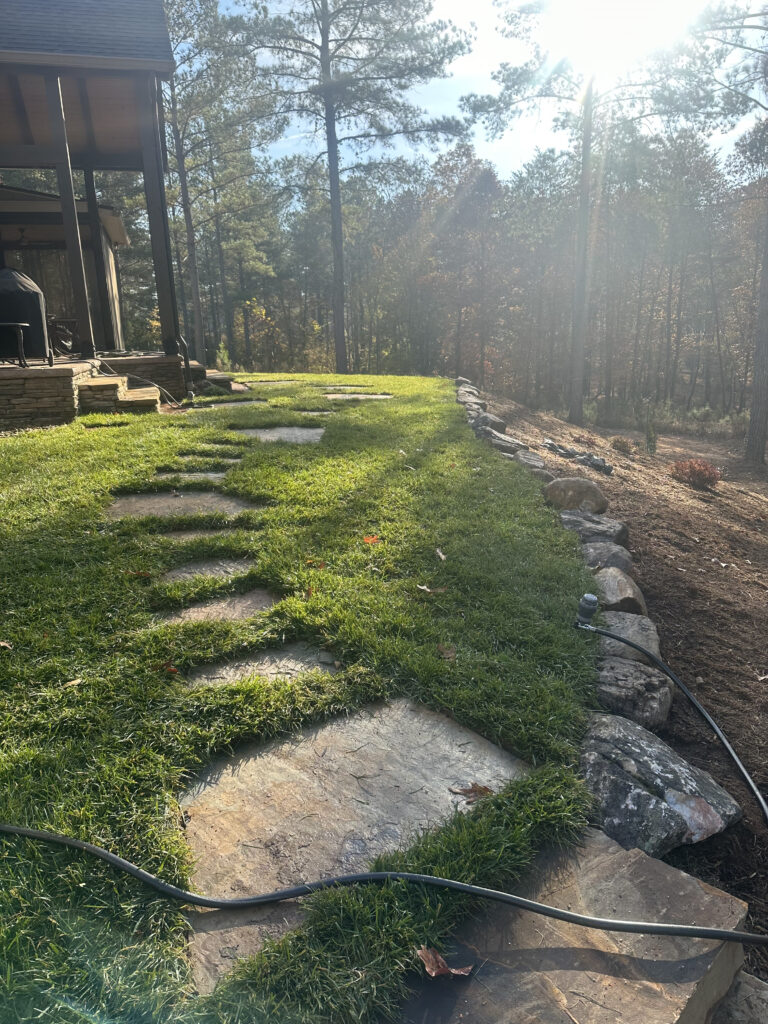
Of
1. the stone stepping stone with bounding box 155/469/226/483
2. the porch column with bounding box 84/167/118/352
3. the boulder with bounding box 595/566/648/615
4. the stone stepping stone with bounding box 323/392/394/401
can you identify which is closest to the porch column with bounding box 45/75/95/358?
the stone stepping stone with bounding box 323/392/394/401

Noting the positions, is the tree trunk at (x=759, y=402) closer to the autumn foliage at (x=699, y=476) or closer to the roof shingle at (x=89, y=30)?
the autumn foliage at (x=699, y=476)

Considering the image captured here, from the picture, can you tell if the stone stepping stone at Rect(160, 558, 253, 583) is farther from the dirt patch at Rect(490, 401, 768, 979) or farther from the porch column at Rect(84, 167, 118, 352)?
the porch column at Rect(84, 167, 118, 352)

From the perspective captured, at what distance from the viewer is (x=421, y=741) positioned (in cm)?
173

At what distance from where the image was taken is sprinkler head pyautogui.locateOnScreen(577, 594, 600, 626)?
2338 mm

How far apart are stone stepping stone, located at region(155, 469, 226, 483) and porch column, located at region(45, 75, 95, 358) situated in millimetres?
4145

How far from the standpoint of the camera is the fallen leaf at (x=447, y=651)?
210cm

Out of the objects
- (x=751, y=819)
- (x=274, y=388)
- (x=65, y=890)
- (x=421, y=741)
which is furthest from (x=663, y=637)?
(x=274, y=388)

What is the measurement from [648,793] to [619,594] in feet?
3.97

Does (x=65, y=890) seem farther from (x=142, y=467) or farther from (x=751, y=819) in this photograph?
(x=142, y=467)

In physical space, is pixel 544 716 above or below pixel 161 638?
below

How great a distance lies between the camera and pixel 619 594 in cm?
270

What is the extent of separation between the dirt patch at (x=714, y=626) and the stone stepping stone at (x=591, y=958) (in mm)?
283

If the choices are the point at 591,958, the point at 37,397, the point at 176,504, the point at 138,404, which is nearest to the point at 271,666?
the point at 591,958

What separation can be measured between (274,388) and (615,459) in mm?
4686
